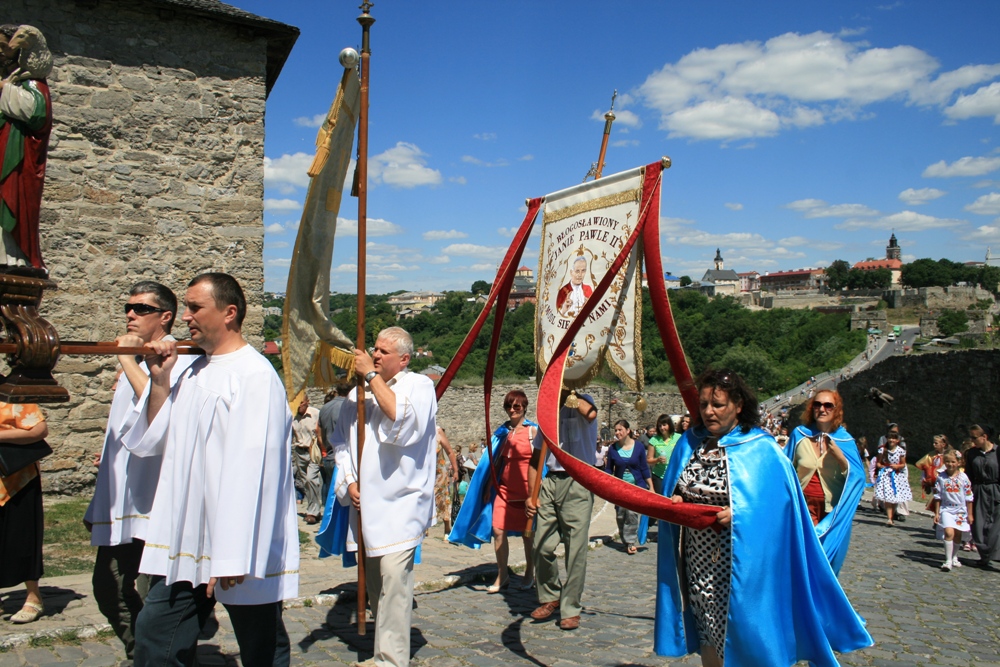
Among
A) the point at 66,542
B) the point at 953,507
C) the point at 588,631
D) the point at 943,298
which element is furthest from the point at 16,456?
the point at 943,298

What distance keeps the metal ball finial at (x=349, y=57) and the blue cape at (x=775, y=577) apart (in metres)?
2.96

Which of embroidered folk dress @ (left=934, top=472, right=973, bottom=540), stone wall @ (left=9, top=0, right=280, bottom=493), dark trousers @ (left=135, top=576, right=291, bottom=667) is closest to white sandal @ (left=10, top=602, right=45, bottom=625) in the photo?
dark trousers @ (left=135, top=576, right=291, bottom=667)

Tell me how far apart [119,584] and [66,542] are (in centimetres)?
354

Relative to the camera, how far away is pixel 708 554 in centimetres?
368

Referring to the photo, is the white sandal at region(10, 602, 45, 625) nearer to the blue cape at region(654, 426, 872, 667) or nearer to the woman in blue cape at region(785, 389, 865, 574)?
the blue cape at region(654, 426, 872, 667)

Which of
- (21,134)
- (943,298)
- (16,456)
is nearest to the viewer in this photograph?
(21,134)

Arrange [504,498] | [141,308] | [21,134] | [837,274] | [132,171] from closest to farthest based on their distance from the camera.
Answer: [141,308] < [21,134] < [504,498] < [132,171] < [837,274]

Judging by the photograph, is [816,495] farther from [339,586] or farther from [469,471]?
[469,471]

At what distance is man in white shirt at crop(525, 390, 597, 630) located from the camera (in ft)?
17.2

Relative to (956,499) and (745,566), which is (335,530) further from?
(956,499)

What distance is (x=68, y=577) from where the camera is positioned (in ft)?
18.0

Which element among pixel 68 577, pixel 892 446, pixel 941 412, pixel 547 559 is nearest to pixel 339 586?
pixel 547 559

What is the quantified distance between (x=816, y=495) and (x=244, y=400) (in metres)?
3.81

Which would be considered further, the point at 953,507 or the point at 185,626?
the point at 953,507
